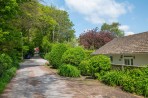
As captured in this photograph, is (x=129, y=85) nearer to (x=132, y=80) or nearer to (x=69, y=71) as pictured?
(x=132, y=80)

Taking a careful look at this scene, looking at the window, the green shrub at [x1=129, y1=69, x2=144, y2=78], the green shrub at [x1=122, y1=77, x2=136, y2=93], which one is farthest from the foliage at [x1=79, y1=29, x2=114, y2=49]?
the green shrub at [x1=122, y1=77, x2=136, y2=93]

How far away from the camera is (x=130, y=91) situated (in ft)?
58.5

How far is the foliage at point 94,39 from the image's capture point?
51.1 meters

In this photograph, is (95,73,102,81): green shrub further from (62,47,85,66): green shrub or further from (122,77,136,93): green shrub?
(62,47,85,66): green shrub

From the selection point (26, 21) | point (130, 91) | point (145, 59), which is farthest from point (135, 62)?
point (26, 21)

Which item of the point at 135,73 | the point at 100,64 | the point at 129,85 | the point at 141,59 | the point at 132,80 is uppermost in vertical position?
the point at 141,59

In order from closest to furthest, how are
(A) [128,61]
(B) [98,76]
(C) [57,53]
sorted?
(B) [98,76], (A) [128,61], (C) [57,53]

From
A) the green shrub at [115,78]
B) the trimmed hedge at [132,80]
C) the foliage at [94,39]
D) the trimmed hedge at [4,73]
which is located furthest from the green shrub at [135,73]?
the foliage at [94,39]

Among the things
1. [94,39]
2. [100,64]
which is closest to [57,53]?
[100,64]

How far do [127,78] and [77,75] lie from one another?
9.01 meters

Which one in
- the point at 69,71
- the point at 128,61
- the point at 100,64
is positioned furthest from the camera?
the point at 128,61

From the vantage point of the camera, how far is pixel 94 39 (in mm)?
51688

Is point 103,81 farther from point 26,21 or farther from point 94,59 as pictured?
point 26,21

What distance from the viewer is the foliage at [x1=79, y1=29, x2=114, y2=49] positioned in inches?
2012
